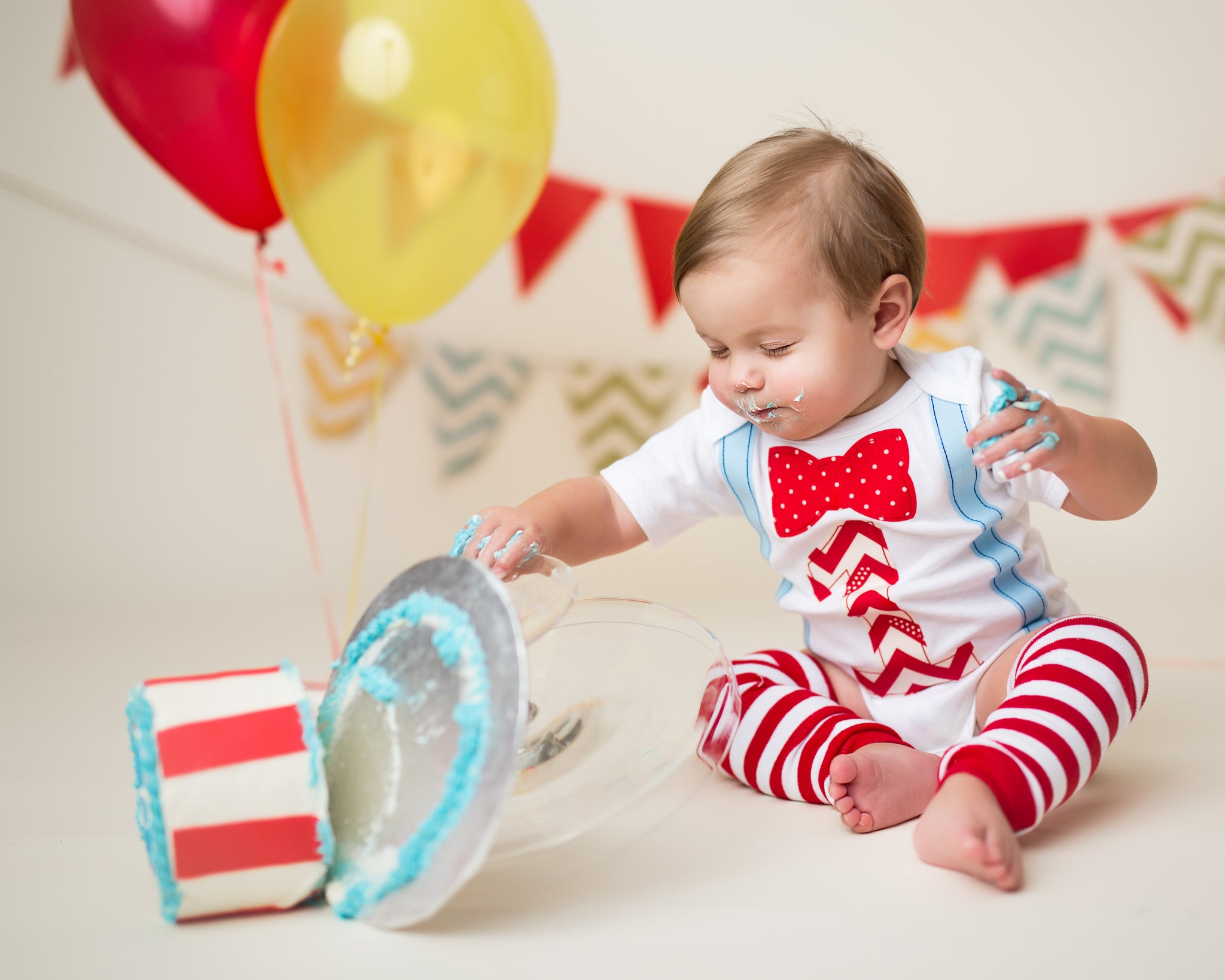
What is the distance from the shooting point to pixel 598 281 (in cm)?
209

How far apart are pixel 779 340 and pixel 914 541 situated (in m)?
0.23

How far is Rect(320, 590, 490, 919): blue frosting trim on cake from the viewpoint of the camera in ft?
2.29

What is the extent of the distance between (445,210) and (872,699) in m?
0.73

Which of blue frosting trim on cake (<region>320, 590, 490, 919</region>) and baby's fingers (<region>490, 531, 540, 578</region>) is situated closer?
blue frosting trim on cake (<region>320, 590, 490, 919</region>)

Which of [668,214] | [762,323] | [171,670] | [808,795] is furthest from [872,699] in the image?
[668,214]

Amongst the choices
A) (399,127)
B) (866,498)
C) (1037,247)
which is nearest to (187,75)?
(399,127)

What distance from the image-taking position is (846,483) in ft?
3.57

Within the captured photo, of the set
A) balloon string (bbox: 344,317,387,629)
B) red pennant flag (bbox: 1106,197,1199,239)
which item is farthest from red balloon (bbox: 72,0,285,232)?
red pennant flag (bbox: 1106,197,1199,239)

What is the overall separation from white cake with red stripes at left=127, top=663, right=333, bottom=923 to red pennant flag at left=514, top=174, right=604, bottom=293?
4.60ft

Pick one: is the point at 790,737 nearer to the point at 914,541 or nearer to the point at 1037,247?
the point at 914,541

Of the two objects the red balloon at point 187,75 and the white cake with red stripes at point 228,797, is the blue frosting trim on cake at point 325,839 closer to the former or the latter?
the white cake with red stripes at point 228,797

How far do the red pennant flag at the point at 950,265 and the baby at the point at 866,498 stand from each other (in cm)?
102

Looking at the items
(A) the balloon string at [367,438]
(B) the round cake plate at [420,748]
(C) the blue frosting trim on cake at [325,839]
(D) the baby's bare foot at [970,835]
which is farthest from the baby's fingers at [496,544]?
(A) the balloon string at [367,438]

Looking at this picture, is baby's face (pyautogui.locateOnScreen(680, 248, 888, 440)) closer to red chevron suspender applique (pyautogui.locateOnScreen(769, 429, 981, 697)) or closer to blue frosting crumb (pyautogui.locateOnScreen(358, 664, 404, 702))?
red chevron suspender applique (pyautogui.locateOnScreen(769, 429, 981, 697))
